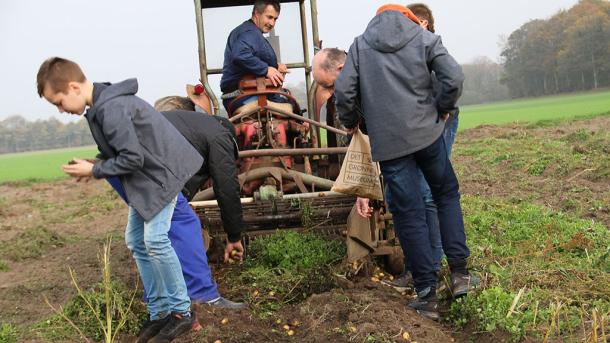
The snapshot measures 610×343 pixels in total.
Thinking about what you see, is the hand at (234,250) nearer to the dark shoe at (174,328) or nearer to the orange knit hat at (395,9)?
the dark shoe at (174,328)

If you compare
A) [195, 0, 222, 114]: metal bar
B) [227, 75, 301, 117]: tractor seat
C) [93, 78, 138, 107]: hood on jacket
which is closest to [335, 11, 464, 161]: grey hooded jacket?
[93, 78, 138, 107]: hood on jacket

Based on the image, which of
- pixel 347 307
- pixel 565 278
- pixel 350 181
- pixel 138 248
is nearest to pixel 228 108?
pixel 350 181

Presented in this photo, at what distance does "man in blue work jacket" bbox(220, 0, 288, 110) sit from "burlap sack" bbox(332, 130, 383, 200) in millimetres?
1821

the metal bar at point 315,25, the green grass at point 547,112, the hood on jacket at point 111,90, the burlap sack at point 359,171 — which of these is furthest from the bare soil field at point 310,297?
the green grass at point 547,112

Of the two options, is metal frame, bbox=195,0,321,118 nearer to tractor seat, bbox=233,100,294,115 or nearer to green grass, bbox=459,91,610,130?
tractor seat, bbox=233,100,294,115

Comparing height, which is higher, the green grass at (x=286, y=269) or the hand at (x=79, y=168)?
the hand at (x=79, y=168)

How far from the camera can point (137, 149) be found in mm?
3199

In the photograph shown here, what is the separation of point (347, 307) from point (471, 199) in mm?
4490

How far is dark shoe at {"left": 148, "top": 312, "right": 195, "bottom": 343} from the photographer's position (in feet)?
11.5

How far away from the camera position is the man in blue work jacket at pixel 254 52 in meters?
5.65

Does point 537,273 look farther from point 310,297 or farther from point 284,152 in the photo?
point 284,152

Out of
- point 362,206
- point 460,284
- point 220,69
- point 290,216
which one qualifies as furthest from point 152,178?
point 220,69

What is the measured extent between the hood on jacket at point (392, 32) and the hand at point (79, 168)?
5.54 ft

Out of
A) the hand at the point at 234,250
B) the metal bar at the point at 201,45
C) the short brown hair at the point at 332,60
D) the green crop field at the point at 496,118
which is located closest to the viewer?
the short brown hair at the point at 332,60
